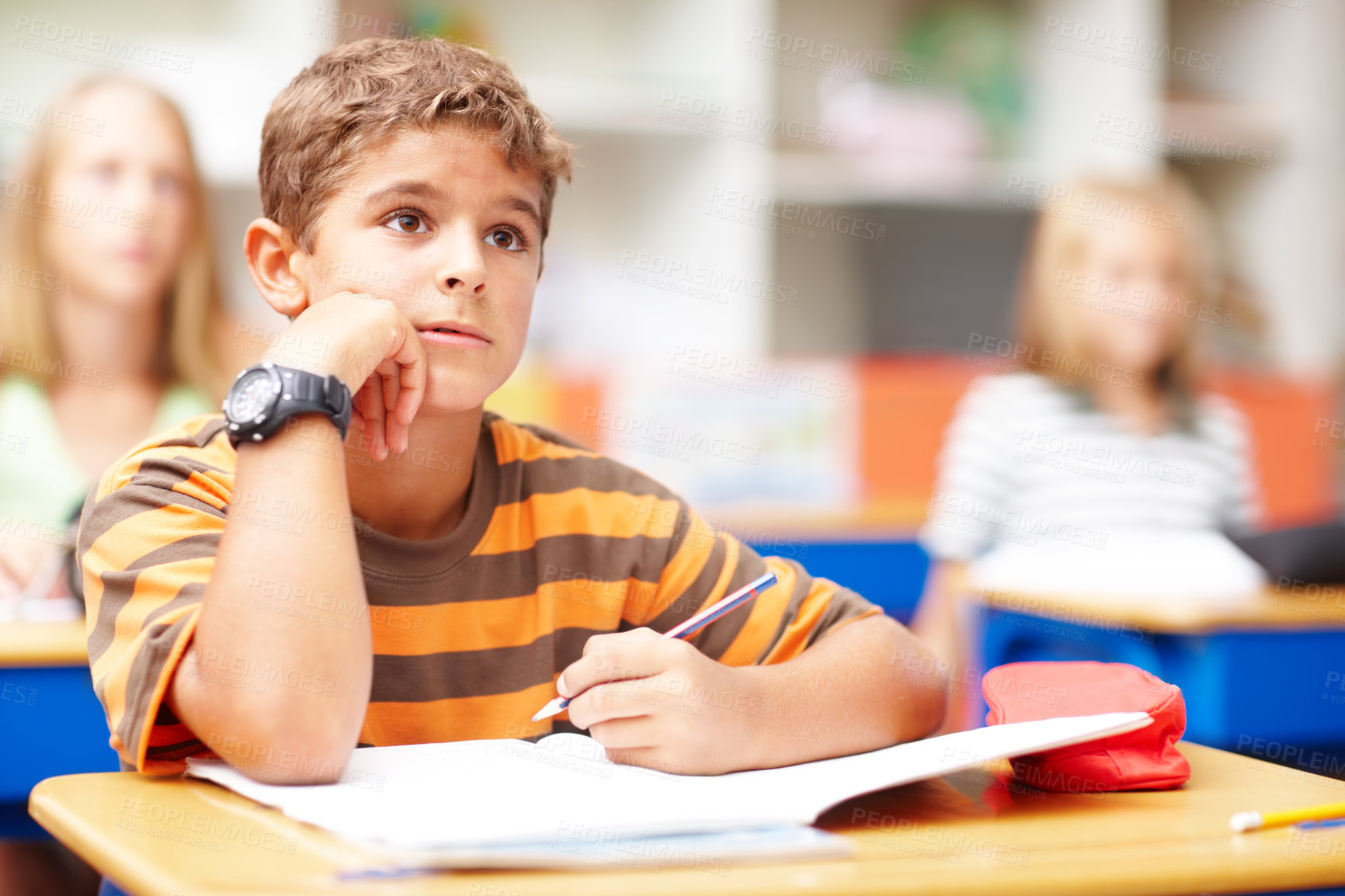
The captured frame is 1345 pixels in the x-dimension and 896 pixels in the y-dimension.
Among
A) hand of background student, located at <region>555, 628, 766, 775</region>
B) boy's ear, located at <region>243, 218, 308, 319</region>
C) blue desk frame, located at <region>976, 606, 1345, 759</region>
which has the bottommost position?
blue desk frame, located at <region>976, 606, 1345, 759</region>

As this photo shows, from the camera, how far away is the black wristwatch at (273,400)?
30.7 inches

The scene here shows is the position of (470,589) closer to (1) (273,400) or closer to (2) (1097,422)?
(1) (273,400)

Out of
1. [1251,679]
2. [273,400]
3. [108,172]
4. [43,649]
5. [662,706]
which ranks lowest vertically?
[1251,679]

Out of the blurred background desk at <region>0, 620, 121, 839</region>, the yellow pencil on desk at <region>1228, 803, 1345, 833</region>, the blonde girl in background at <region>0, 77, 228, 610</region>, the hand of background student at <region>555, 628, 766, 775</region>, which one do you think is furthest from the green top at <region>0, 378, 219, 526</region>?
the yellow pencil on desk at <region>1228, 803, 1345, 833</region>

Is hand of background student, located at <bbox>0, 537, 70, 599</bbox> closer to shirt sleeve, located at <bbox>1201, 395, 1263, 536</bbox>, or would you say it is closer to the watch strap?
the watch strap

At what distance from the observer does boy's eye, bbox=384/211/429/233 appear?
95 centimetres

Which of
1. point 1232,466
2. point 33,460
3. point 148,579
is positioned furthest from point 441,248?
point 1232,466

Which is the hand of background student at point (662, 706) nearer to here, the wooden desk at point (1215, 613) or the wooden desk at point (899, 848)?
the wooden desk at point (899, 848)

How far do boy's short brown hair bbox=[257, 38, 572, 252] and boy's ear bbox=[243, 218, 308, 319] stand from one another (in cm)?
1

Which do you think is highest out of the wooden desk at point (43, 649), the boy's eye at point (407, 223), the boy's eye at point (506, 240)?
the boy's eye at point (407, 223)

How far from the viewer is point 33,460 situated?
2.05 m

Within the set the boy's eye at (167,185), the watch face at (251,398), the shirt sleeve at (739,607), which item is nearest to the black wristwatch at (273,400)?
the watch face at (251,398)

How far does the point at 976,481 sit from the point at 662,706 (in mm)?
1796

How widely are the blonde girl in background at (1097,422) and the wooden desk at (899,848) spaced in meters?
1.58
